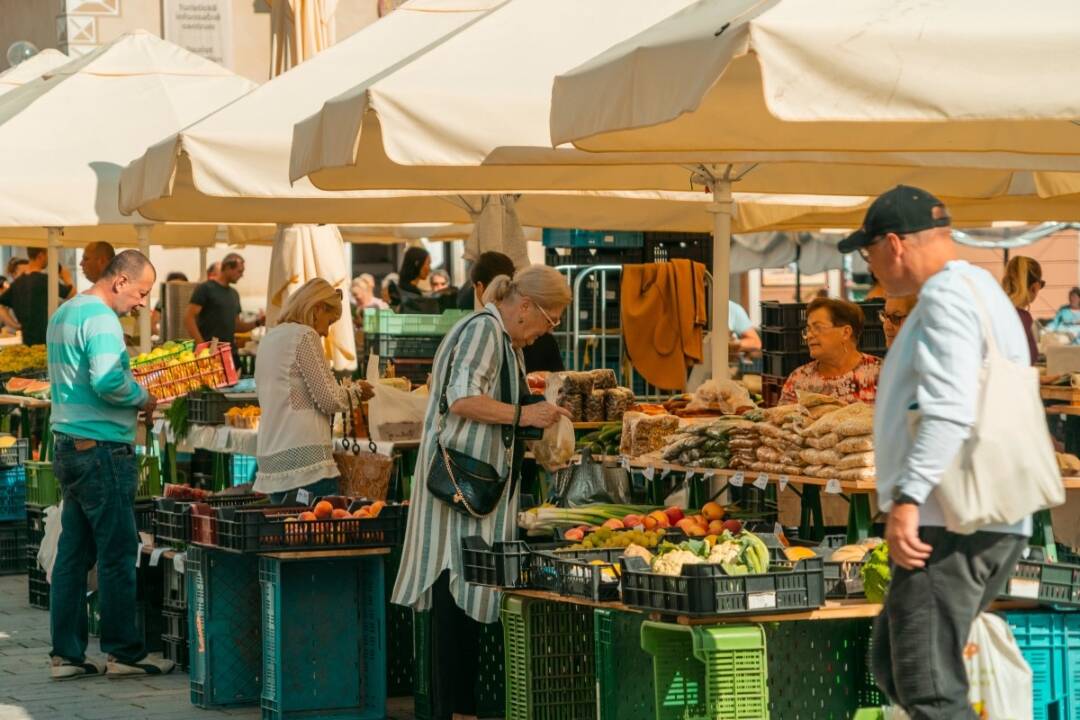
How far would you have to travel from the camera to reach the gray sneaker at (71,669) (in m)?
8.88

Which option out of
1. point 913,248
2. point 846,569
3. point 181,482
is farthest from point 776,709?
point 181,482

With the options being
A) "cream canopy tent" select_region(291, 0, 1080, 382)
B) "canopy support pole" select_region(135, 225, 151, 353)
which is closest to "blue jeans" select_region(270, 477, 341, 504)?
"cream canopy tent" select_region(291, 0, 1080, 382)

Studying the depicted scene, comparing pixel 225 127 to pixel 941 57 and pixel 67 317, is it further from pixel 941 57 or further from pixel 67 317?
pixel 941 57

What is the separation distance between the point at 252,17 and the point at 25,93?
57.1 ft

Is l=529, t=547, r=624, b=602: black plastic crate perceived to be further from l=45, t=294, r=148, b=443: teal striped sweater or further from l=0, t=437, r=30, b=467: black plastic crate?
l=0, t=437, r=30, b=467: black plastic crate

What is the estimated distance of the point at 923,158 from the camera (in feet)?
26.6

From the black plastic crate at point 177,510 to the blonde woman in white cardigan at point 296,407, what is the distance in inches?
4.3

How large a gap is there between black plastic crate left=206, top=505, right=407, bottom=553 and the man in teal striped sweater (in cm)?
109

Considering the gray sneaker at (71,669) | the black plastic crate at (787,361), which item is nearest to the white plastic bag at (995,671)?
the gray sneaker at (71,669)

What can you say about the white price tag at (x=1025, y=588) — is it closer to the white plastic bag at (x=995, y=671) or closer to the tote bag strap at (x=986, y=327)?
the white plastic bag at (x=995, y=671)

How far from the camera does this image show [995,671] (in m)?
5.35

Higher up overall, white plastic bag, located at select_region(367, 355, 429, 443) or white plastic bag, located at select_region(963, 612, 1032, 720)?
white plastic bag, located at select_region(367, 355, 429, 443)

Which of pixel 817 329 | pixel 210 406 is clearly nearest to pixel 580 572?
pixel 817 329

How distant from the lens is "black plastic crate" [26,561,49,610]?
11039mm
